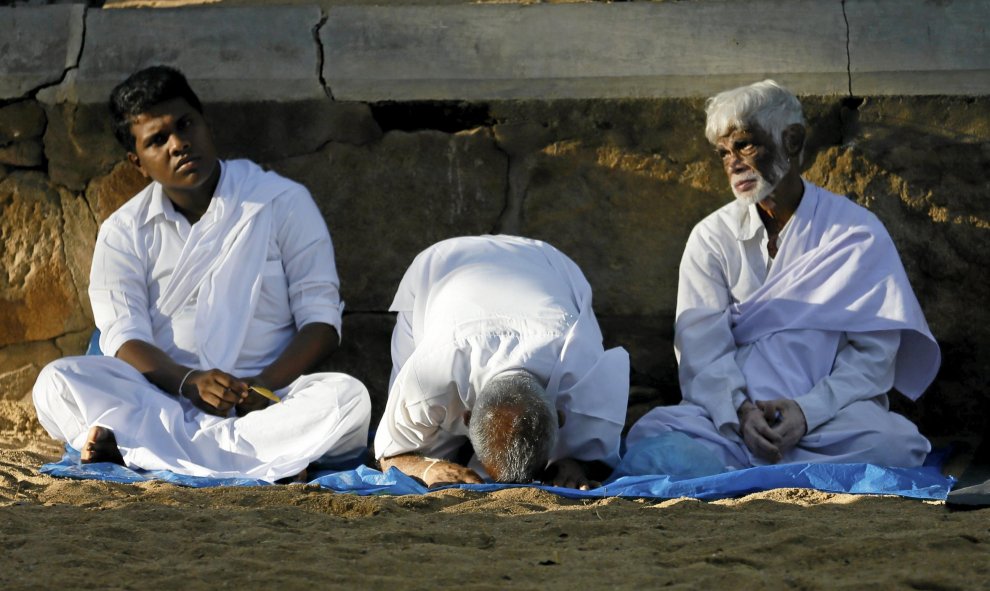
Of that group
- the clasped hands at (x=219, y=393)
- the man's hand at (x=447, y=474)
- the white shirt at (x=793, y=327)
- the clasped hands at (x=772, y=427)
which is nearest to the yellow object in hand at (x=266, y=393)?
the clasped hands at (x=219, y=393)

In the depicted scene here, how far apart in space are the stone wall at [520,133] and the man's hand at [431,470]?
1.37m

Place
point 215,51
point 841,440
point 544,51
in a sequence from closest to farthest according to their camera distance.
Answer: point 841,440
point 544,51
point 215,51

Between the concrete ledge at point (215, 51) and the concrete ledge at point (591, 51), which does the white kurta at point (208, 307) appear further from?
the concrete ledge at point (591, 51)

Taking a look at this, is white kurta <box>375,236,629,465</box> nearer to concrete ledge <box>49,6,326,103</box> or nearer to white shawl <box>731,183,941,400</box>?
white shawl <box>731,183,941,400</box>

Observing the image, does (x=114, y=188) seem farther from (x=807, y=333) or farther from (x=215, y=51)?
(x=807, y=333)

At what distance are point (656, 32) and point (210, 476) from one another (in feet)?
8.29

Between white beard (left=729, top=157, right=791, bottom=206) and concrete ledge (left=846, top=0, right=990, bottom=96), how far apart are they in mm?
628

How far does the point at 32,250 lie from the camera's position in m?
6.51

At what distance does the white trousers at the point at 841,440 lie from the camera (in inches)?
209

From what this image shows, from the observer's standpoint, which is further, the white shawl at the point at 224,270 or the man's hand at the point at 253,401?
the white shawl at the point at 224,270

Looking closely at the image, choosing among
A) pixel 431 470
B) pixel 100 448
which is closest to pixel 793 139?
pixel 431 470

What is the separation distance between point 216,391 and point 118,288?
677mm

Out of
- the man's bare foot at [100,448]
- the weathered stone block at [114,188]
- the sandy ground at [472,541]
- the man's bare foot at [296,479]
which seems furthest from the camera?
the weathered stone block at [114,188]

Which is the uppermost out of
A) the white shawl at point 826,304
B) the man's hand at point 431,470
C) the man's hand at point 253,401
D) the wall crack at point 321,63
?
the wall crack at point 321,63
